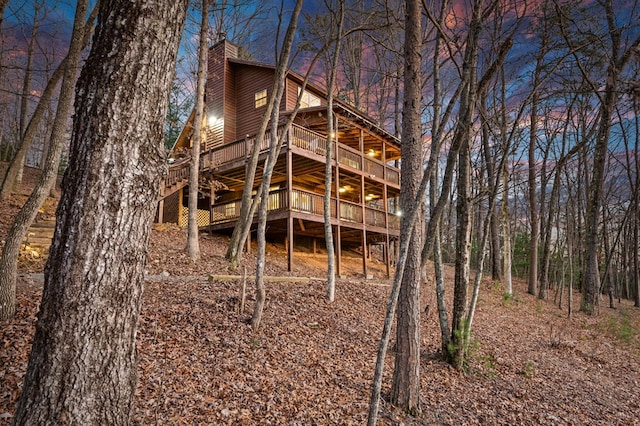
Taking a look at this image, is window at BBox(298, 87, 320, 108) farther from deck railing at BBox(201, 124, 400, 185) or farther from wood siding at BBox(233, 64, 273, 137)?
deck railing at BBox(201, 124, 400, 185)

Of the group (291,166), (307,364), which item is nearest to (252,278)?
(307,364)

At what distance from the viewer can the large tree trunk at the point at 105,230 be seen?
221 cm

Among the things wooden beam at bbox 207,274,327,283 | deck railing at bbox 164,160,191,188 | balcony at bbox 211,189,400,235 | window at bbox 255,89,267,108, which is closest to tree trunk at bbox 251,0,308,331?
wooden beam at bbox 207,274,327,283

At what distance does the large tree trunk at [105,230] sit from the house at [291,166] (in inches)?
442

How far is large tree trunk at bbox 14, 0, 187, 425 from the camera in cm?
221

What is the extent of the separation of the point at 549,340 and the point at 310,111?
12956mm

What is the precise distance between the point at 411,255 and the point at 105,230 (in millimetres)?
3937

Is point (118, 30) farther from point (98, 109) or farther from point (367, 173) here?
point (367, 173)

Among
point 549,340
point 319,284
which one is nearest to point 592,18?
point 549,340

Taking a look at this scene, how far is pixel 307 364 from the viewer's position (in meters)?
5.62

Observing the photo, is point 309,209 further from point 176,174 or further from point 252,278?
point 176,174

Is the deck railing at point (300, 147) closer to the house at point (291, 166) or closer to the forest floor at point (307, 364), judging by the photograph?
the house at point (291, 166)

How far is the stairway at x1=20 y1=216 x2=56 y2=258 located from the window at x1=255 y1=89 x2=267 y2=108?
38.6 ft

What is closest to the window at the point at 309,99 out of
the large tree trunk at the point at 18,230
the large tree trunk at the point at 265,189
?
the large tree trunk at the point at 265,189
